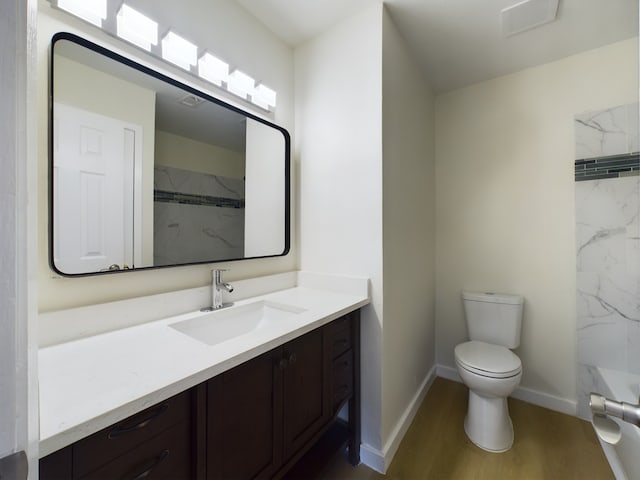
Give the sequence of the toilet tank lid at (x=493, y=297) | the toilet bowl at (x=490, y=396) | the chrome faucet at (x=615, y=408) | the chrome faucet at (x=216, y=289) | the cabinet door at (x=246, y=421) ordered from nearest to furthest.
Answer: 1. the chrome faucet at (x=615, y=408)
2. the cabinet door at (x=246, y=421)
3. the chrome faucet at (x=216, y=289)
4. the toilet bowl at (x=490, y=396)
5. the toilet tank lid at (x=493, y=297)

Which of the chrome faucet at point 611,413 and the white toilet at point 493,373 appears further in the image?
the white toilet at point 493,373

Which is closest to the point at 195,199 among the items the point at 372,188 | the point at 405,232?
the point at 372,188

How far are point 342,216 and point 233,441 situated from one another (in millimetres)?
1135

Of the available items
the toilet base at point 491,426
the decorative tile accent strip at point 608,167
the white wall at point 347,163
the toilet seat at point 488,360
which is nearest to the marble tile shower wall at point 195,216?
the white wall at point 347,163

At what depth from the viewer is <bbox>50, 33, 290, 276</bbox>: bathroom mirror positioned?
0.93m

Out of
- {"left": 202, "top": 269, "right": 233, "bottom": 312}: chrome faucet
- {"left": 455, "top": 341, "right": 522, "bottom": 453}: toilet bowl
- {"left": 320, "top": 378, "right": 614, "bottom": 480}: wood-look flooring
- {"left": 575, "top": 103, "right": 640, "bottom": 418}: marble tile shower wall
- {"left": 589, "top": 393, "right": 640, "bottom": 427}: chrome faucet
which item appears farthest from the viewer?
{"left": 575, "top": 103, "right": 640, "bottom": 418}: marble tile shower wall

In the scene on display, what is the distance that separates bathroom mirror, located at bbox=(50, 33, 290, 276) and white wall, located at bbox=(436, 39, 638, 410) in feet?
5.43

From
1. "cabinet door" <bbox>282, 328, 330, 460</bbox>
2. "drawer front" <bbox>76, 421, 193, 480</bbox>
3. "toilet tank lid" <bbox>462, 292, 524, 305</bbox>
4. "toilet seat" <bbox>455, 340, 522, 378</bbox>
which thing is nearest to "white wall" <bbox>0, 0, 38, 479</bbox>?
"drawer front" <bbox>76, 421, 193, 480</bbox>

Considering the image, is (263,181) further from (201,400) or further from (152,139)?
(201,400)

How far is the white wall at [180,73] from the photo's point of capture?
0.89m

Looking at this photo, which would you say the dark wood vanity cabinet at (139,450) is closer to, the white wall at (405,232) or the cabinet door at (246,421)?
the cabinet door at (246,421)

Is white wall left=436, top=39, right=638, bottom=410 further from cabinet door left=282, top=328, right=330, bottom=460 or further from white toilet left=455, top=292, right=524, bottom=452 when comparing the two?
cabinet door left=282, top=328, right=330, bottom=460

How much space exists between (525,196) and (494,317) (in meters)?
0.92

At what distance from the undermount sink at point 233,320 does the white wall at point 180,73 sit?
0.65ft
